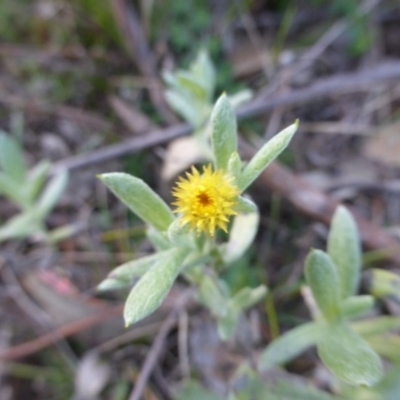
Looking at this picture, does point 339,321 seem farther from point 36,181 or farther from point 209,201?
point 36,181

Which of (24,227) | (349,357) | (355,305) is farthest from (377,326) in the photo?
(24,227)

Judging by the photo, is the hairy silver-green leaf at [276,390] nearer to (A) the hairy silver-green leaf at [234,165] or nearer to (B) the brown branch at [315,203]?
(B) the brown branch at [315,203]

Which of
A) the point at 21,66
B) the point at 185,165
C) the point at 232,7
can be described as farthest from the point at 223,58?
the point at 21,66

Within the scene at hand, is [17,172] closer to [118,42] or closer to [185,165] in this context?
[185,165]

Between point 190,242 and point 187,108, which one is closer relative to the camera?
point 190,242

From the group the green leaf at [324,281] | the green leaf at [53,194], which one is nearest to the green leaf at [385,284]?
the green leaf at [324,281]

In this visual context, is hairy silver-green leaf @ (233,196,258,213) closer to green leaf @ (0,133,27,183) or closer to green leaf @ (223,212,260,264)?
green leaf @ (223,212,260,264)
